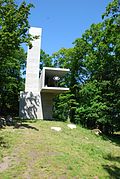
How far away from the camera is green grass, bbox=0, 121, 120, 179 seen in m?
10.9

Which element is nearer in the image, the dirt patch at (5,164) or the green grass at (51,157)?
the green grass at (51,157)

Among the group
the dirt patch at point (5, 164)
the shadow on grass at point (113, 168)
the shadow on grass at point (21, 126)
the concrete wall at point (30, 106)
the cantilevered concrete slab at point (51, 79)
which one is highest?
the cantilevered concrete slab at point (51, 79)

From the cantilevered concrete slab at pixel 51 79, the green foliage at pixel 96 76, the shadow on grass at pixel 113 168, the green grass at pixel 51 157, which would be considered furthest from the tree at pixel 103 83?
the shadow on grass at pixel 113 168

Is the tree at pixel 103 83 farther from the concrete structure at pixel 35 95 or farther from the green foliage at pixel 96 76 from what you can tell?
the concrete structure at pixel 35 95

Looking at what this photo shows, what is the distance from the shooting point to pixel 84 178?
34.9 ft

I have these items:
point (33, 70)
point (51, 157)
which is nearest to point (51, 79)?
point (33, 70)

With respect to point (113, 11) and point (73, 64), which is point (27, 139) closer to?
point (113, 11)

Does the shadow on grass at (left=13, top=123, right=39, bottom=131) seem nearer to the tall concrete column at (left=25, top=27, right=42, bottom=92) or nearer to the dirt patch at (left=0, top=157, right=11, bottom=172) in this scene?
the tall concrete column at (left=25, top=27, right=42, bottom=92)

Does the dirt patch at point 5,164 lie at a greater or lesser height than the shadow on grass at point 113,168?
greater

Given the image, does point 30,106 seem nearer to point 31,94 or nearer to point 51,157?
point 31,94

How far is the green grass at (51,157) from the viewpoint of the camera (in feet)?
35.8

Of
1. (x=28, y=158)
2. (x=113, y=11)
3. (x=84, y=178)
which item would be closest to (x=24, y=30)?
(x=113, y=11)

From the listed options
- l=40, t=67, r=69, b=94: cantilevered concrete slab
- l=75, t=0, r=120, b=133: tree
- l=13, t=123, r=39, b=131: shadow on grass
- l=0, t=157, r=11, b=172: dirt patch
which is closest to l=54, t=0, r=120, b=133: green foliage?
l=75, t=0, r=120, b=133: tree

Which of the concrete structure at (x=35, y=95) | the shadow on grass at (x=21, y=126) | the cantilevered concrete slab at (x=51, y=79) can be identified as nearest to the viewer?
the shadow on grass at (x=21, y=126)
